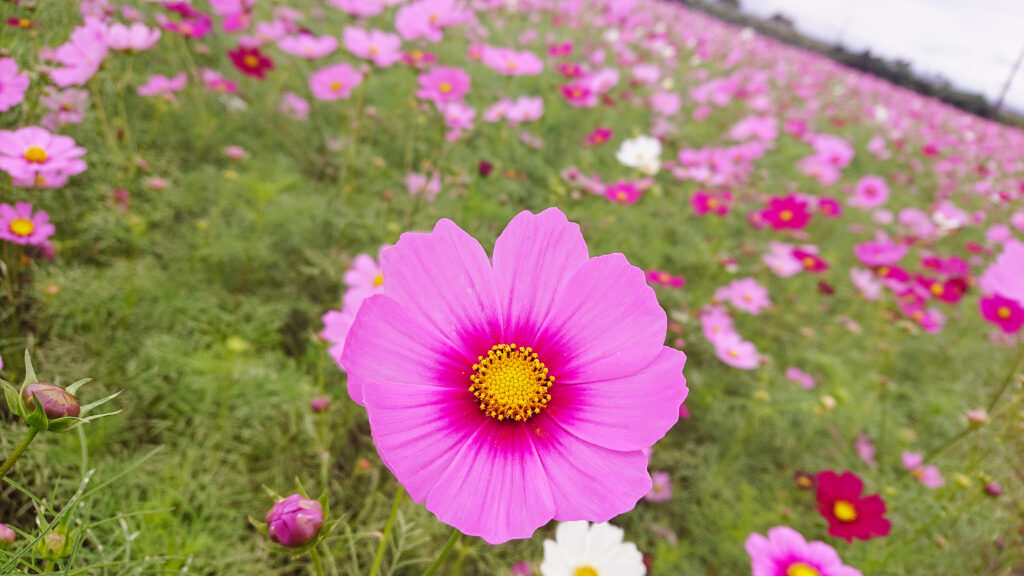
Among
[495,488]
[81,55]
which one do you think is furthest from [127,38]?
[495,488]

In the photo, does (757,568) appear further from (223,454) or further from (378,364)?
(223,454)

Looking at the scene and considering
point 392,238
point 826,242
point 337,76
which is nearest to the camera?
point 392,238

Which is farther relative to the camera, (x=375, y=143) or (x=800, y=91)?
(x=800, y=91)

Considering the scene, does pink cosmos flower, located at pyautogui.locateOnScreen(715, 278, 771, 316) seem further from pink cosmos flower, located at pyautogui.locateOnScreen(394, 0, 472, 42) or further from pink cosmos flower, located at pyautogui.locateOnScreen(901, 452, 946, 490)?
pink cosmos flower, located at pyautogui.locateOnScreen(394, 0, 472, 42)

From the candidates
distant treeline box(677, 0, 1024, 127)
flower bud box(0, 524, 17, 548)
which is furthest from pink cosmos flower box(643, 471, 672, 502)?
distant treeline box(677, 0, 1024, 127)

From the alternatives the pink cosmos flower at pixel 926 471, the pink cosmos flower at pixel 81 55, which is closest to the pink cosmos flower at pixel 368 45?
the pink cosmos flower at pixel 81 55

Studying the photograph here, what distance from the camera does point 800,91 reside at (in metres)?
4.84

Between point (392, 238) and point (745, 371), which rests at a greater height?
point (392, 238)

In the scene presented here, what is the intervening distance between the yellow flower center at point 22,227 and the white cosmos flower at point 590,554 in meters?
0.97

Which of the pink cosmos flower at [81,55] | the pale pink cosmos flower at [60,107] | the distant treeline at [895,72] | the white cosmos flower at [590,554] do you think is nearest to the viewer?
the white cosmos flower at [590,554]

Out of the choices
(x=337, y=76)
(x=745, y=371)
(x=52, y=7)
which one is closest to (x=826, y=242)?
(x=745, y=371)

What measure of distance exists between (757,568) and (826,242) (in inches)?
111

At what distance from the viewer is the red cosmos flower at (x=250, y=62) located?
164 cm

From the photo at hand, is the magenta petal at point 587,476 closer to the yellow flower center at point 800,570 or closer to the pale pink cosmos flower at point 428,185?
the yellow flower center at point 800,570
